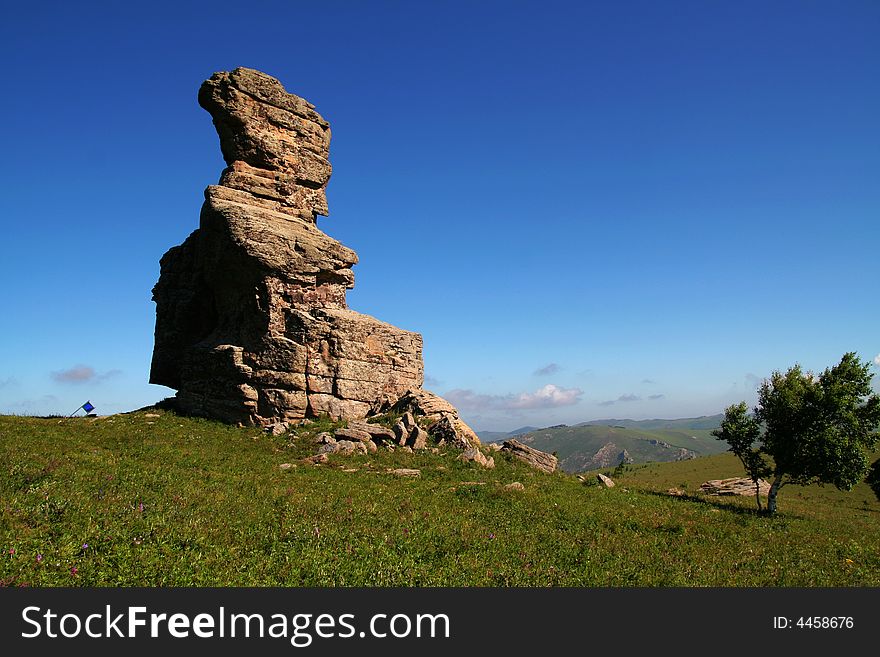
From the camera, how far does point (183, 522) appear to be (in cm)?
1112

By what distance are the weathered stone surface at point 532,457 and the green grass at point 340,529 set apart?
188 inches

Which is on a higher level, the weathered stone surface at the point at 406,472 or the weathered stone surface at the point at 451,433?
the weathered stone surface at the point at 451,433

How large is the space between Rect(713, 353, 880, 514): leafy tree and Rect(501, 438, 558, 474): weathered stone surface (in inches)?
437

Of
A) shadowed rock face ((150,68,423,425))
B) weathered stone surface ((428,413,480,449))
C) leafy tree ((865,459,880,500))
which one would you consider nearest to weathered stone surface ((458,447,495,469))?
weathered stone surface ((428,413,480,449))

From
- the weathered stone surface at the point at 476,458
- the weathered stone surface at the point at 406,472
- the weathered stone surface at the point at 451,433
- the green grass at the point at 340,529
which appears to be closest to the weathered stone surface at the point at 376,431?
the weathered stone surface at the point at 451,433

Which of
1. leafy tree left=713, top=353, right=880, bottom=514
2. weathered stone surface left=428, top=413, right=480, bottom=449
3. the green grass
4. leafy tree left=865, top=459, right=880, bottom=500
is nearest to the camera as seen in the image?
the green grass

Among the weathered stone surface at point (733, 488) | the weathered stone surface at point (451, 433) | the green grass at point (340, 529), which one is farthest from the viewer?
the weathered stone surface at point (733, 488)

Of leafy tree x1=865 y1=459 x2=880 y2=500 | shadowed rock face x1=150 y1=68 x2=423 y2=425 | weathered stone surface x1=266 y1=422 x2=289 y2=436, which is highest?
shadowed rock face x1=150 y1=68 x2=423 y2=425

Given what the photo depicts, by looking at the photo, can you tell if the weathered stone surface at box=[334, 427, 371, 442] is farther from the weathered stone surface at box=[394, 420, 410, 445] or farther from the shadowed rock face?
the shadowed rock face

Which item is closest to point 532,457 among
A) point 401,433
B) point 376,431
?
point 401,433

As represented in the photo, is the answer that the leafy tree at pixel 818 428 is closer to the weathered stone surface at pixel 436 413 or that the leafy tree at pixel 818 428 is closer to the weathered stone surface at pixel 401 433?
the weathered stone surface at pixel 436 413

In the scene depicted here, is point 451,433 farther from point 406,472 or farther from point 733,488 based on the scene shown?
point 733,488

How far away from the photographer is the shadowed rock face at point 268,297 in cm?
3027

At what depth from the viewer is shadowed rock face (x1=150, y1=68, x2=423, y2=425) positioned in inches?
1192
